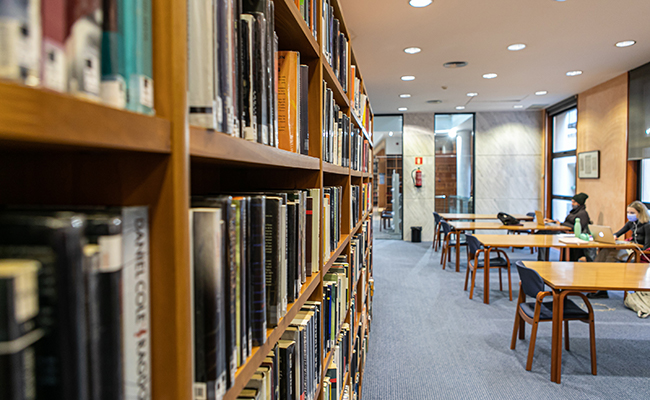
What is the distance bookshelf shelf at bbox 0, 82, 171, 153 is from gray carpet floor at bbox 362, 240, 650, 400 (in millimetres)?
2987

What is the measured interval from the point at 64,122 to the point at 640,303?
5.86 metres

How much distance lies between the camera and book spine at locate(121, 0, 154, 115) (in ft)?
1.38

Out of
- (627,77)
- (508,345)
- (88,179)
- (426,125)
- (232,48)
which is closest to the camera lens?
(88,179)

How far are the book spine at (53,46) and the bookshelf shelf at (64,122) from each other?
0.04m

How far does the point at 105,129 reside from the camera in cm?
36

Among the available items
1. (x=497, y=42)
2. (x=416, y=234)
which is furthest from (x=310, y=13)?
(x=416, y=234)

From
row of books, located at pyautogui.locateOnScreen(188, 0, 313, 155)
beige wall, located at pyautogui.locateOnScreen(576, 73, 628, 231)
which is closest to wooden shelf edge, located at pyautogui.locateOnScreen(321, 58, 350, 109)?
row of books, located at pyautogui.locateOnScreen(188, 0, 313, 155)

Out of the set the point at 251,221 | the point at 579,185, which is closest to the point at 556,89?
the point at 579,185

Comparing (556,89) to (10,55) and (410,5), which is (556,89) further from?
(10,55)

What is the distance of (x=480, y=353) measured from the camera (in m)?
3.61

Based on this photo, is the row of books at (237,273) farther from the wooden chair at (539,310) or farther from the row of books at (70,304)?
the wooden chair at (539,310)

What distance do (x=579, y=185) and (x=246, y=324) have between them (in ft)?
29.2

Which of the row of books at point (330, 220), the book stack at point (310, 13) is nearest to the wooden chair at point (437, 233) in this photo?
the row of books at point (330, 220)

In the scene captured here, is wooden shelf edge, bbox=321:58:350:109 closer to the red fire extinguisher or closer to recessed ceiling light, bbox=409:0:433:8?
recessed ceiling light, bbox=409:0:433:8
